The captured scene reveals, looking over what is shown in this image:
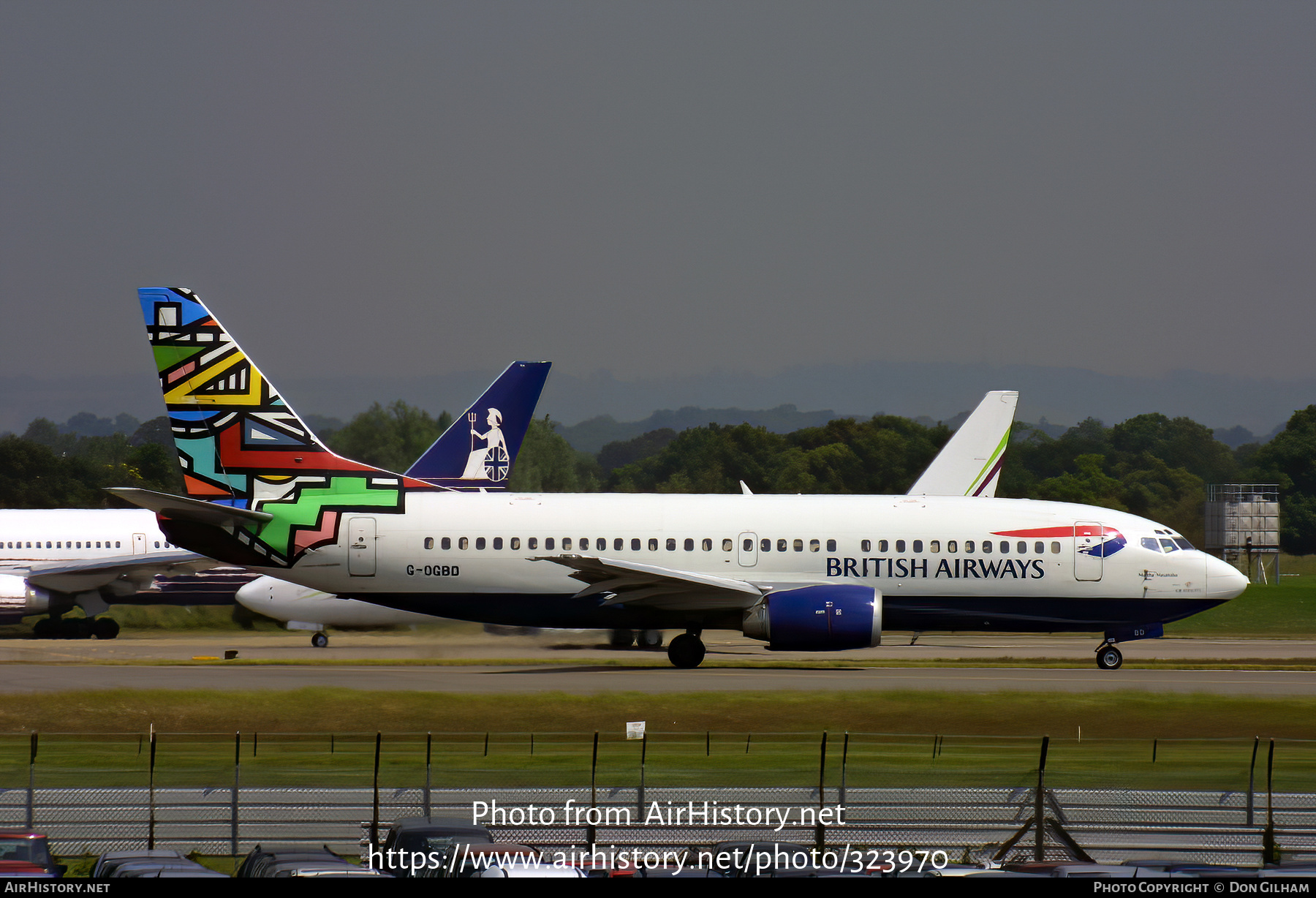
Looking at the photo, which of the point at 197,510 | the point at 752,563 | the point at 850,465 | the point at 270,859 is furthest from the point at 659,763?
the point at 850,465

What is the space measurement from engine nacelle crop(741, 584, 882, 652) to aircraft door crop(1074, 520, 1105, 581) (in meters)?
5.16

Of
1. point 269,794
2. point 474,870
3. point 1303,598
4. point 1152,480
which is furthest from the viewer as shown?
point 1152,480

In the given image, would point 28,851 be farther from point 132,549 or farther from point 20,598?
point 132,549

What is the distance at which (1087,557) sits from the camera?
1276 inches

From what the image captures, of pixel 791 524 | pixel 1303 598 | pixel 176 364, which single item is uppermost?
pixel 176 364

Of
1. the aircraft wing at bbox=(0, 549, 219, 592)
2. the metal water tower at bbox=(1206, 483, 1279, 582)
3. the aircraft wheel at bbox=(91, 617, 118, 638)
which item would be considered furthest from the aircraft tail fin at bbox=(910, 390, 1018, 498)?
the metal water tower at bbox=(1206, 483, 1279, 582)

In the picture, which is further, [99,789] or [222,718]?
[222,718]

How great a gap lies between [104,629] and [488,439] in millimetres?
15837

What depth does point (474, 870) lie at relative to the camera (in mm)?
12086

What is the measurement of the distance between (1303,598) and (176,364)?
188ft

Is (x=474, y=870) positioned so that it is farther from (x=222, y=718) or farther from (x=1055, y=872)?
(x=222, y=718)

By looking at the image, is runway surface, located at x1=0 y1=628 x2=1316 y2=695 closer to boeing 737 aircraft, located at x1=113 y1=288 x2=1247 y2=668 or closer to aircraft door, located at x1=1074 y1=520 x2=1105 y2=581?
boeing 737 aircraft, located at x1=113 y1=288 x2=1247 y2=668

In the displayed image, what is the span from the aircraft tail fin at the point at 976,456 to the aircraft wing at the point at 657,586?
15871 mm

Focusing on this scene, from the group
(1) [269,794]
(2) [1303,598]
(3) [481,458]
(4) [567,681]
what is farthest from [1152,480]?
(1) [269,794]
